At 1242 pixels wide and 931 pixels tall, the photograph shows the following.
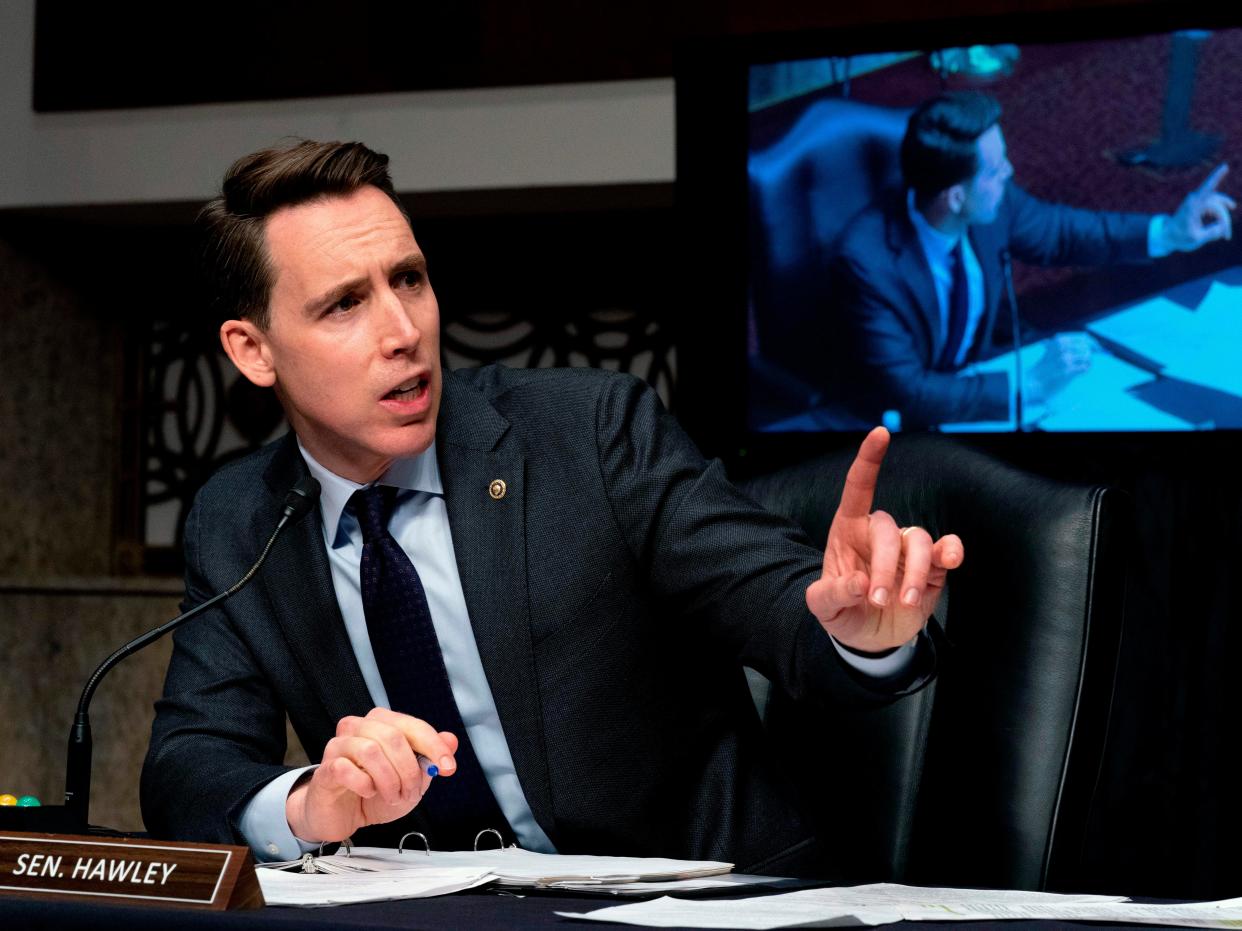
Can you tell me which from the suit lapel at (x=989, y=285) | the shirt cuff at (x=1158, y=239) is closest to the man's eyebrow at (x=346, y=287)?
the suit lapel at (x=989, y=285)

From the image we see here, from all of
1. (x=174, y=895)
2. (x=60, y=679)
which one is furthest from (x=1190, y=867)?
(x=60, y=679)

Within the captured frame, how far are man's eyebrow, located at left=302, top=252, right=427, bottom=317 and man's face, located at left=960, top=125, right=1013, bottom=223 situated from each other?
4.43 feet

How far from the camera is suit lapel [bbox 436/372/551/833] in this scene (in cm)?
143

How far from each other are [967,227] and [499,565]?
1.44 metres

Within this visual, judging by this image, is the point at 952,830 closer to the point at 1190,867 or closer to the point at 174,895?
the point at 174,895

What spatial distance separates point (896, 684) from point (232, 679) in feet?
2.17

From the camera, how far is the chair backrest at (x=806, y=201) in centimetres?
268

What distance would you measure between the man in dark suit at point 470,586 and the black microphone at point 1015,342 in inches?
46.0

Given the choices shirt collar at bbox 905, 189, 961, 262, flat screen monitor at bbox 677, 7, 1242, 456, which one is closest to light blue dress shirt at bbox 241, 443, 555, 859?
flat screen monitor at bbox 677, 7, 1242, 456

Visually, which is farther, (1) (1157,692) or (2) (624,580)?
(1) (1157,692)

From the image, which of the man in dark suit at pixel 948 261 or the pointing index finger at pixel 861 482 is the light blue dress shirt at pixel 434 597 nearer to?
the pointing index finger at pixel 861 482

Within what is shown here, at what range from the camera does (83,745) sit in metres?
1.28

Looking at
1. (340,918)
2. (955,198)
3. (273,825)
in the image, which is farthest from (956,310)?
(340,918)

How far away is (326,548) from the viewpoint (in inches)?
59.9
